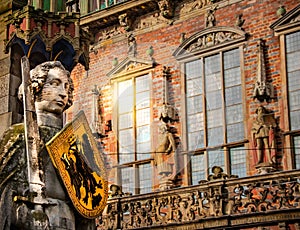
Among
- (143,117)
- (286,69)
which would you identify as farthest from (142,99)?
(286,69)

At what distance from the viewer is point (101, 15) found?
18859mm

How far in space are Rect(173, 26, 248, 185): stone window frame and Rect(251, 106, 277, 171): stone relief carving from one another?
428 millimetres

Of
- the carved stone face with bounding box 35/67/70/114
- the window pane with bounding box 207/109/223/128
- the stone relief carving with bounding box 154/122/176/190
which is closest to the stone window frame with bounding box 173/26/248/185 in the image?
the stone relief carving with bounding box 154/122/176/190

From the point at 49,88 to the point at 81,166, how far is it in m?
0.61

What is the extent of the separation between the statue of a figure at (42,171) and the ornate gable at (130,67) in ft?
40.8

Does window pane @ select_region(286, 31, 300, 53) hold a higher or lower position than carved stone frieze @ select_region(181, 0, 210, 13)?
lower

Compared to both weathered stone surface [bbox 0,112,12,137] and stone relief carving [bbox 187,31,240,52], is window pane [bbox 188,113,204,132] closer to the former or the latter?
stone relief carving [bbox 187,31,240,52]

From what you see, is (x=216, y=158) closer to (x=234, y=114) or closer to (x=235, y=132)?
(x=235, y=132)

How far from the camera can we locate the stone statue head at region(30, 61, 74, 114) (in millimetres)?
5328

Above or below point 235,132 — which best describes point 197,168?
below

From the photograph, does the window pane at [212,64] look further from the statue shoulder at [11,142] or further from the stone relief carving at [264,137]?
the statue shoulder at [11,142]

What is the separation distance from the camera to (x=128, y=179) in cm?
1745

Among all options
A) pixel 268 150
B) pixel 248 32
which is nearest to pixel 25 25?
pixel 268 150

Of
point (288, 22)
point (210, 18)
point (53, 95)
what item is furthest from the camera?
point (210, 18)
